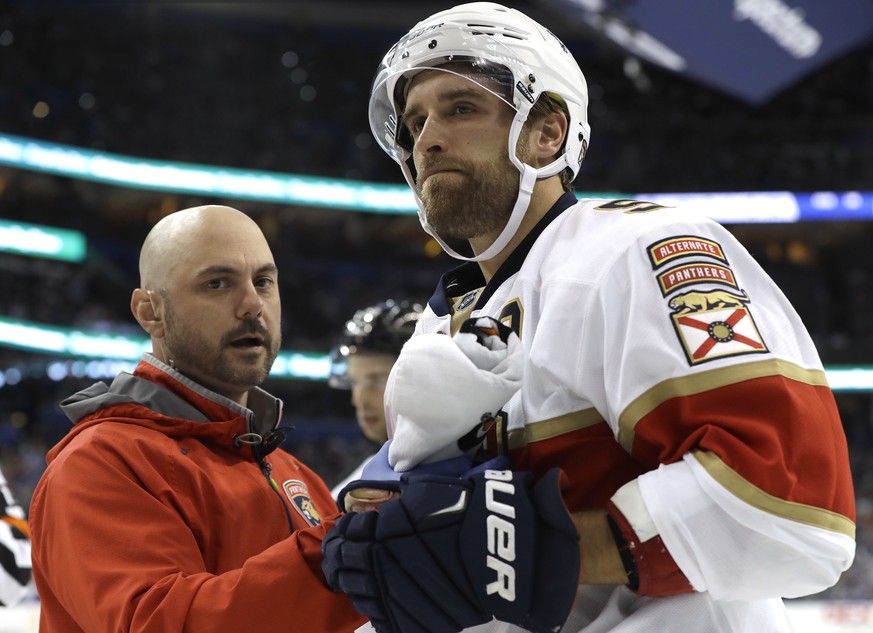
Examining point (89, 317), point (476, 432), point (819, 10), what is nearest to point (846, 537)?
point (476, 432)

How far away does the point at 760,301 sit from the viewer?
1665mm

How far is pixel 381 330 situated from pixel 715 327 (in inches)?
101

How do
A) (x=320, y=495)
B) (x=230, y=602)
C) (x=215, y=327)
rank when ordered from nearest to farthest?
1. (x=230, y=602)
2. (x=215, y=327)
3. (x=320, y=495)

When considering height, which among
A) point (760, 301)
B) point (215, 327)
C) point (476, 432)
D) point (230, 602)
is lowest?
point (230, 602)

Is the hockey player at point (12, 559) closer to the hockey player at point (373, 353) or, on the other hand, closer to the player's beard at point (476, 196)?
the hockey player at point (373, 353)

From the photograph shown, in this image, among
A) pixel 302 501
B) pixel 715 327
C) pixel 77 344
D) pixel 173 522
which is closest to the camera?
pixel 715 327

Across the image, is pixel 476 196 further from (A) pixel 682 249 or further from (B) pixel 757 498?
(B) pixel 757 498

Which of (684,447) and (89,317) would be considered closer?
(684,447)

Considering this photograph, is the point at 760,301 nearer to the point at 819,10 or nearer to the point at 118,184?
the point at 819,10

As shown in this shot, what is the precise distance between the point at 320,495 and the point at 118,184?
654 inches

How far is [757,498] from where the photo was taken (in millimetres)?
1432

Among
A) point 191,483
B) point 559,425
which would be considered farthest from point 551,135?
point 191,483

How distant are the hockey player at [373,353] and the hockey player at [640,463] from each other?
2.09 metres

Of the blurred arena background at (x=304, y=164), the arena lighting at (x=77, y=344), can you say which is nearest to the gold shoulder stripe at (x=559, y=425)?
the blurred arena background at (x=304, y=164)
